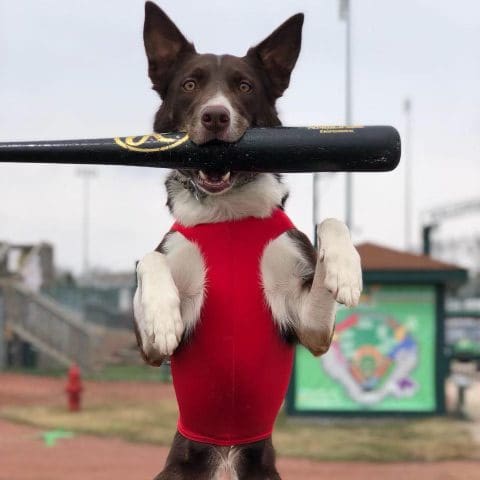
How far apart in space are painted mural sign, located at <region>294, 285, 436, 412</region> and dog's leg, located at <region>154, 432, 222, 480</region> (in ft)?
35.7

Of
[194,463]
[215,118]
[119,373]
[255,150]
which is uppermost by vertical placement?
[215,118]

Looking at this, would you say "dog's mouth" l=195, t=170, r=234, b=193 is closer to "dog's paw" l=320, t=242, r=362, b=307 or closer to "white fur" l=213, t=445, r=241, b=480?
"dog's paw" l=320, t=242, r=362, b=307

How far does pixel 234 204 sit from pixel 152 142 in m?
0.51

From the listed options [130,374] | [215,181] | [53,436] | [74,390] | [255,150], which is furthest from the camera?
[130,374]

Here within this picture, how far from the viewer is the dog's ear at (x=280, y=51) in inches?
148

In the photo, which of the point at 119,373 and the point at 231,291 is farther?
the point at 119,373

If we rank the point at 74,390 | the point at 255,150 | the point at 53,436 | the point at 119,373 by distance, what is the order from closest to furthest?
the point at 255,150 → the point at 53,436 → the point at 74,390 → the point at 119,373

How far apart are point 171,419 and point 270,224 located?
42.0 feet

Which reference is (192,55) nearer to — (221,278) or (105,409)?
(221,278)

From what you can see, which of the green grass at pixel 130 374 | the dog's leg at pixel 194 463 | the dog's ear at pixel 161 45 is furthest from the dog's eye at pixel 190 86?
the green grass at pixel 130 374

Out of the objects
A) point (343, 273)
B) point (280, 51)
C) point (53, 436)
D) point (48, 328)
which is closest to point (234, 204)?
point (343, 273)

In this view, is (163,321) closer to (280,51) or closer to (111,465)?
(280,51)

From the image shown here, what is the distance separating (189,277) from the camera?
3.60m

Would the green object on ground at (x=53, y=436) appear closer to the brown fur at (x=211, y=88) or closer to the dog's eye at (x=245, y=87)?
the brown fur at (x=211, y=88)
